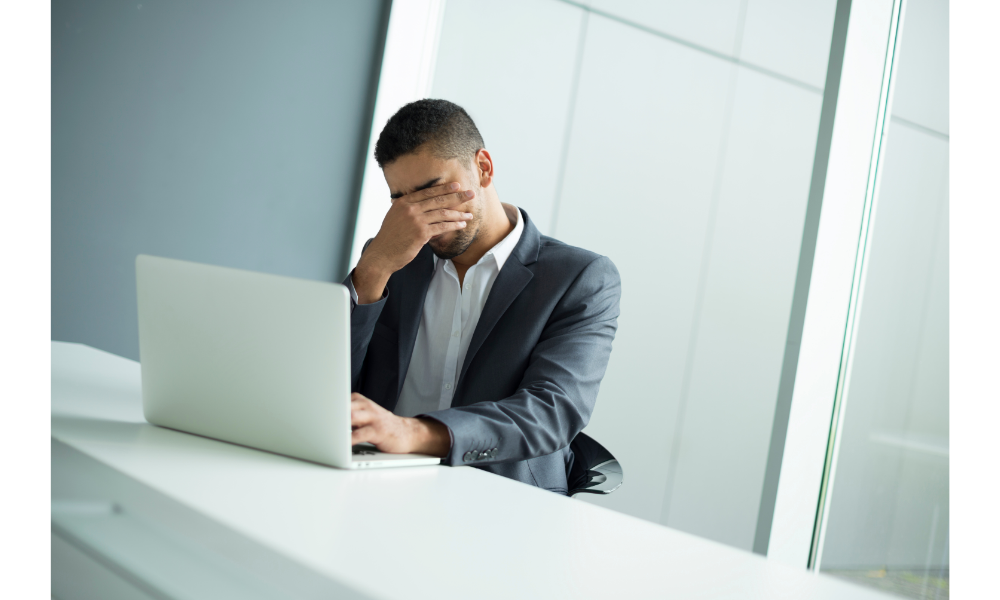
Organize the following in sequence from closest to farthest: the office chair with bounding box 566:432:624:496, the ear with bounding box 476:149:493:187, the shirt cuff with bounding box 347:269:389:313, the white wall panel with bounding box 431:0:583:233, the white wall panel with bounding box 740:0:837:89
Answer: the office chair with bounding box 566:432:624:496, the shirt cuff with bounding box 347:269:389:313, the ear with bounding box 476:149:493:187, the white wall panel with bounding box 740:0:837:89, the white wall panel with bounding box 431:0:583:233

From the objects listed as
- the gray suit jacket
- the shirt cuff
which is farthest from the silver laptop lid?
the shirt cuff

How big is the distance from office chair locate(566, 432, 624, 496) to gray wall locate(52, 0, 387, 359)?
2.15 metres

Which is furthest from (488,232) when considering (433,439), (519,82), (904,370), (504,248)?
(519,82)

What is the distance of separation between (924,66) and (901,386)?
83 centimetres

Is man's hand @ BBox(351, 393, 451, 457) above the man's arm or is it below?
below

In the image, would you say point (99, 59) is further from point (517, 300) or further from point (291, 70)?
point (517, 300)

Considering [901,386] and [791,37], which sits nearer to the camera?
[901,386]

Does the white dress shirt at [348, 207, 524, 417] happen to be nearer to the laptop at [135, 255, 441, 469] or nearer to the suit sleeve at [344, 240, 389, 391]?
the suit sleeve at [344, 240, 389, 391]

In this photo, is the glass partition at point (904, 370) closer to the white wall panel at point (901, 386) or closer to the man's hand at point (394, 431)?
the white wall panel at point (901, 386)

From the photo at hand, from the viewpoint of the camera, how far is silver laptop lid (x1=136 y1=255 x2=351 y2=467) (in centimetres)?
91

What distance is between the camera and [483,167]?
1.78m

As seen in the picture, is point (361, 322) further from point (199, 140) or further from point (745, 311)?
point (199, 140)
